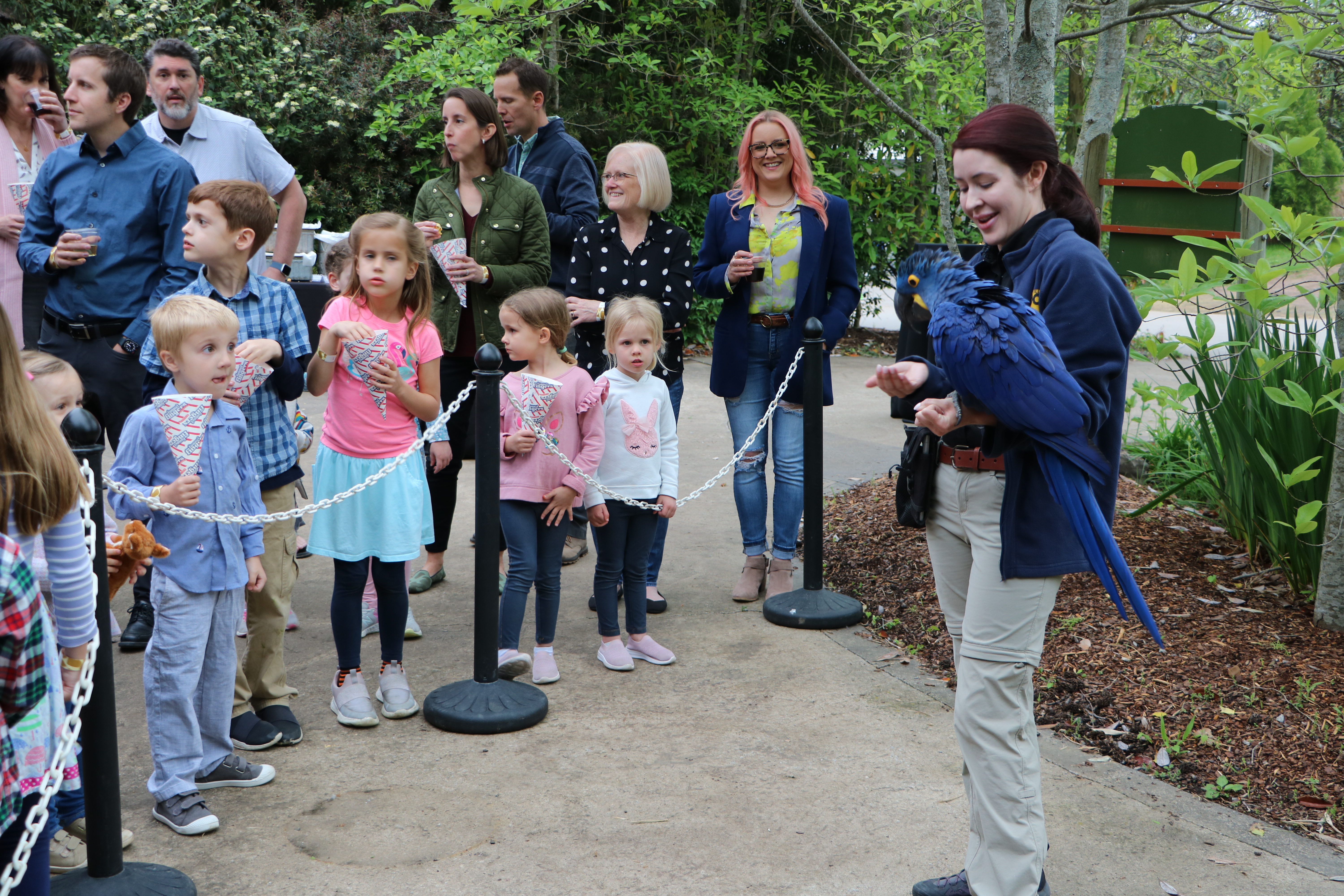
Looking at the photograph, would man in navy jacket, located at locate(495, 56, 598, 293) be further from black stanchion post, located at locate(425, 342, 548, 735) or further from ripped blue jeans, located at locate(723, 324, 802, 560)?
black stanchion post, located at locate(425, 342, 548, 735)

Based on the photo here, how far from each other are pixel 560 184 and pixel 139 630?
287 cm

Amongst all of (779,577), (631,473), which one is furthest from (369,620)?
(779,577)

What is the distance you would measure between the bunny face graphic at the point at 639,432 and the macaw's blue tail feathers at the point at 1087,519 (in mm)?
1991

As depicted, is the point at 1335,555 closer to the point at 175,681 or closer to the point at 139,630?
the point at 175,681

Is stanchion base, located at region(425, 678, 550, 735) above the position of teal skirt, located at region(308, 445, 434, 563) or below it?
below

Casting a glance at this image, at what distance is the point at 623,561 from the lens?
4.32 metres

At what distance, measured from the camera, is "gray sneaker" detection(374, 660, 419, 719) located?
3.73 meters

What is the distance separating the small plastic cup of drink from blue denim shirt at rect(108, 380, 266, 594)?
1307mm

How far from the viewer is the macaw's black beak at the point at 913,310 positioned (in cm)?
274

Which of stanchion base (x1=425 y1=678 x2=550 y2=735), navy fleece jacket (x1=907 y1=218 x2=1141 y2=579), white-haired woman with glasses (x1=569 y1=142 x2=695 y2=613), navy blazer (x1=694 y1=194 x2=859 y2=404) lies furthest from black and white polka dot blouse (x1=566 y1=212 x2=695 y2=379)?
navy fleece jacket (x1=907 y1=218 x2=1141 y2=579)

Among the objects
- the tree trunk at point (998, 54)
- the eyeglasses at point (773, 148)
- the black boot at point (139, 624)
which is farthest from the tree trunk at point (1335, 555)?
the black boot at point (139, 624)

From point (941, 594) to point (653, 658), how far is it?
1.68 metres

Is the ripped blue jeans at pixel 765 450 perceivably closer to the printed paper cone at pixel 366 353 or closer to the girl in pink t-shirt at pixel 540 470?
the girl in pink t-shirt at pixel 540 470

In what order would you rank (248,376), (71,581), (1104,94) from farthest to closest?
(1104,94) < (248,376) < (71,581)
